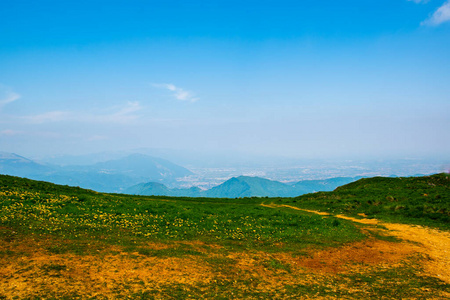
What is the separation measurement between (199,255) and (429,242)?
2086cm

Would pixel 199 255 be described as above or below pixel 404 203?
below

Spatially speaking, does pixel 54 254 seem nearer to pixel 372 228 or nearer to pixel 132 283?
pixel 132 283

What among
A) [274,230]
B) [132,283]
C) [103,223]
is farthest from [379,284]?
[103,223]

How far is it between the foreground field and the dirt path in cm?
10

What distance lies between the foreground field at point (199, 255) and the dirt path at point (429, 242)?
10cm

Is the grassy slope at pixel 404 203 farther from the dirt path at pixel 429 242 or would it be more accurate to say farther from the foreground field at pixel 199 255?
the foreground field at pixel 199 255

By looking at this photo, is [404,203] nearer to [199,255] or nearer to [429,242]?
[429,242]

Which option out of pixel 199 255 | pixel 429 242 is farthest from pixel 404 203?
pixel 199 255

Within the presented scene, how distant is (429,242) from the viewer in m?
21.1

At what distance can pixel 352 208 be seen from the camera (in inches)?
1475

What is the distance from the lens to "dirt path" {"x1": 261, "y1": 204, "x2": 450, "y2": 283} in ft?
50.6

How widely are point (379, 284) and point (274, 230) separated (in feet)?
35.1

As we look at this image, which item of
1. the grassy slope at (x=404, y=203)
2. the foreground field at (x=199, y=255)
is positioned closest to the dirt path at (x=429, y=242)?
the foreground field at (x=199, y=255)

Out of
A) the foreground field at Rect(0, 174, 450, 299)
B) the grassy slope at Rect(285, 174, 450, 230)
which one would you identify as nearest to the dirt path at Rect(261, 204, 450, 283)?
the foreground field at Rect(0, 174, 450, 299)
